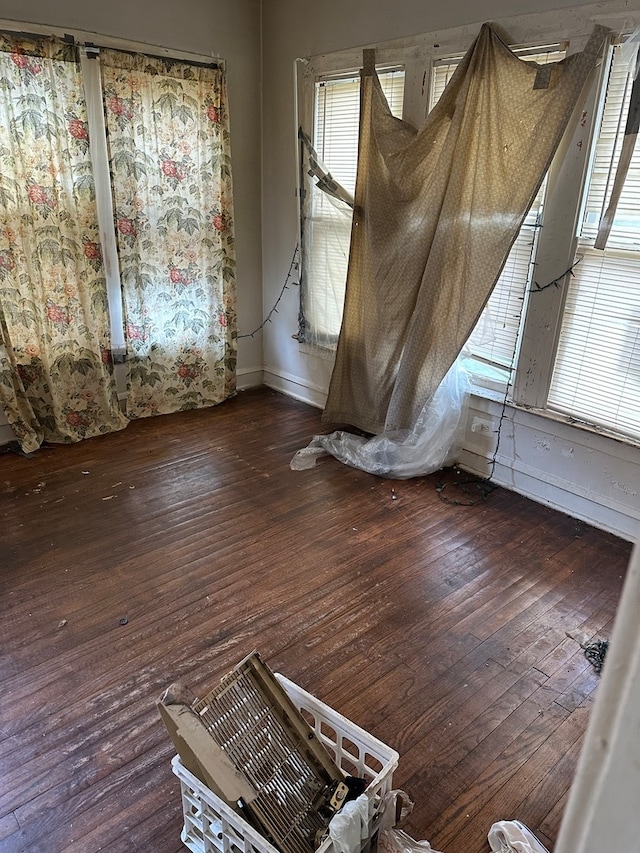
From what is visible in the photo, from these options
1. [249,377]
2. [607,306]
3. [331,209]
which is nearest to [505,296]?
[607,306]

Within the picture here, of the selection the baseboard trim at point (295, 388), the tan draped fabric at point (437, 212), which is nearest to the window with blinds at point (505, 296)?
the tan draped fabric at point (437, 212)

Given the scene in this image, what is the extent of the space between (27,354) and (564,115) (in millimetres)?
3014

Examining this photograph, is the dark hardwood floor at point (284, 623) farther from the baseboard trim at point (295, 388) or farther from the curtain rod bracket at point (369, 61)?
the curtain rod bracket at point (369, 61)

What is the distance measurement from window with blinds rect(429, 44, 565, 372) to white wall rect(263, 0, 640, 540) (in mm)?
196

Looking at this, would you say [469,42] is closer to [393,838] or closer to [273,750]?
[273,750]

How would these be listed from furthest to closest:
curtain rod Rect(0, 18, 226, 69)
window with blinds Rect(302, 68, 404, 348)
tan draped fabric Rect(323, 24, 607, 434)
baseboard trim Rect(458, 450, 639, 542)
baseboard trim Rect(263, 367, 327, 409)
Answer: baseboard trim Rect(263, 367, 327, 409) < window with blinds Rect(302, 68, 404, 348) < curtain rod Rect(0, 18, 226, 69) < baseboard trim Rect(458, 450, 639, 542) < tan draped fabric Rect(323, 24, 607, 434)

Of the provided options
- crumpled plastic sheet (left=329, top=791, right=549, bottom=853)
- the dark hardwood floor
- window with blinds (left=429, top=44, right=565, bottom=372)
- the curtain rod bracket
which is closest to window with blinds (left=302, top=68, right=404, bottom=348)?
the curtain rod bracket

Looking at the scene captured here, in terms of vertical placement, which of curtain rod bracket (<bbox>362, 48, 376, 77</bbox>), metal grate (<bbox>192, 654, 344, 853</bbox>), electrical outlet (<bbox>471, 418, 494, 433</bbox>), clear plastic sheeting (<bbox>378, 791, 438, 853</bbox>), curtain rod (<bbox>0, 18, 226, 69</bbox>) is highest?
curtain rod (<bbox>0, 18, 226, 69</bbox>)

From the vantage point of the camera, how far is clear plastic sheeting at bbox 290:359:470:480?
321 cm

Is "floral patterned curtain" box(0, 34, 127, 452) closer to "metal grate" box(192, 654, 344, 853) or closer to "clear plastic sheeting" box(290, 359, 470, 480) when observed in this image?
"clear plastic sheeting" box(290, 359, 470, 480)

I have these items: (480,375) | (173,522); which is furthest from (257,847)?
(480,375)

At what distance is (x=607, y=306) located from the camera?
8.66ft

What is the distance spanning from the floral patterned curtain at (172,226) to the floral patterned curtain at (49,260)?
20 centimetres

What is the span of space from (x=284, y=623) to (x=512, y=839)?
3.29 feet
